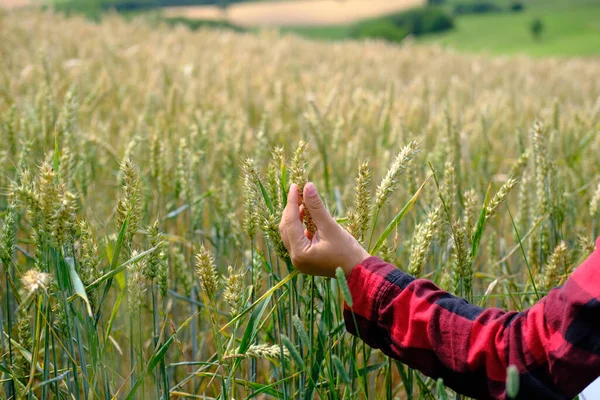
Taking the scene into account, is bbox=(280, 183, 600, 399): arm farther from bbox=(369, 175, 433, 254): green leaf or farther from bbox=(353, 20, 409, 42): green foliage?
bbox=(353, 20, 409, 42): green foliage

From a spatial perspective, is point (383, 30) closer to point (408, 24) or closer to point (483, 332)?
point (408, 24)

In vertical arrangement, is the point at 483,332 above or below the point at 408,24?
below

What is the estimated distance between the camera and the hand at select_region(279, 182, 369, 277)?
39.8 inches

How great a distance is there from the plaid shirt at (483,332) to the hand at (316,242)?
0.04m

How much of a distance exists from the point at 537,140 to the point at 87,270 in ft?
3.50

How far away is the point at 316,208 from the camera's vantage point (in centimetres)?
101

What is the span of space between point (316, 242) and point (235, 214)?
587mm

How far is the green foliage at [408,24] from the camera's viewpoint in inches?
692

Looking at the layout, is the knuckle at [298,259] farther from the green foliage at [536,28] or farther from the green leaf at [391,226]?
the green foliage at [536,28]

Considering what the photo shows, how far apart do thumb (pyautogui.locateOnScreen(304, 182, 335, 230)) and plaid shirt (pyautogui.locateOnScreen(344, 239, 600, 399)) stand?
91 mm

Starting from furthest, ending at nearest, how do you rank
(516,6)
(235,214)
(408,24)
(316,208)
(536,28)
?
(408,24)
(516,6)
(536,28)
(235,214)
(316,208)

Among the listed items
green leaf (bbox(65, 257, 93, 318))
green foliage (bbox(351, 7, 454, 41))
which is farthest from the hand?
green foliage (bbox(351, 7, 454, 41))

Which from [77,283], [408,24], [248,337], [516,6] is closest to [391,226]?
[248,337]

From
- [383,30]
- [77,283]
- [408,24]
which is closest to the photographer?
[77,283]
